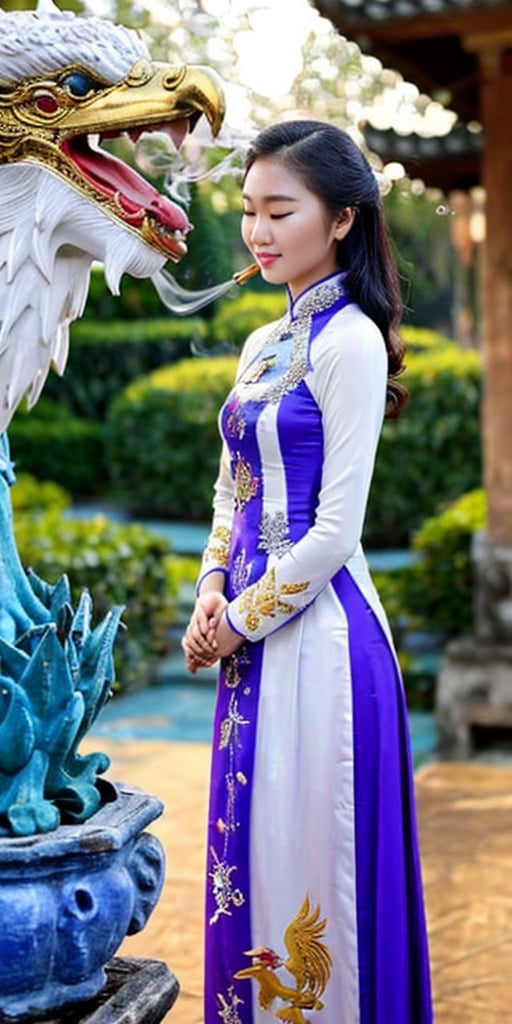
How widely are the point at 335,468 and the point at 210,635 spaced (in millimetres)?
318

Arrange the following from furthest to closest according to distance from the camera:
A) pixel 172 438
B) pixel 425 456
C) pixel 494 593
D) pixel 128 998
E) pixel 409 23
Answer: pixel 172 438, pixel 425 456, pixel 494 593, pixel 409 23, pixel 128 998

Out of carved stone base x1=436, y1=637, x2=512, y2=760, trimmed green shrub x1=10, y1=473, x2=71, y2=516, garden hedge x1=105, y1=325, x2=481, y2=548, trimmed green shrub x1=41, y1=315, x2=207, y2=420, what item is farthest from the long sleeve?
trimmed green shrub x1=41, y1=315, x2=207, y2=420

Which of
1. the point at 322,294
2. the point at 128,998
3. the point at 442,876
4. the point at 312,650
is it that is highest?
the point at 322,294

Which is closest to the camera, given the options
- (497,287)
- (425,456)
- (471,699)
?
(471,699)

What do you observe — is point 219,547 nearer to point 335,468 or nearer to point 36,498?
point 335,468

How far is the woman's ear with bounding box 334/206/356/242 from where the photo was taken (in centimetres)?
222

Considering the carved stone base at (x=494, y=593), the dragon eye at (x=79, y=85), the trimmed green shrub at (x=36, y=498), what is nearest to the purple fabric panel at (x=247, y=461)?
the dragon eye at (x=79, y=85)

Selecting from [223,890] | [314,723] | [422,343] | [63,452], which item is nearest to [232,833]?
[223,890]

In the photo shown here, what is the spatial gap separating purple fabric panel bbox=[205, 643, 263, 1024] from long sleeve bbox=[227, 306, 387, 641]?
11 centimetres

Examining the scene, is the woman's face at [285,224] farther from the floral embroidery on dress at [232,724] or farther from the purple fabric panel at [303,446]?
the floral embroidery on dress at [232,724]

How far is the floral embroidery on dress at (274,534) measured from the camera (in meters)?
2.25

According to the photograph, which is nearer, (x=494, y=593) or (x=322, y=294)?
(x=322, y=294)

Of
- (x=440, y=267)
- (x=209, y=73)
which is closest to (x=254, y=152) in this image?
(x=209, y=73)

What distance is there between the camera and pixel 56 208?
197cm
